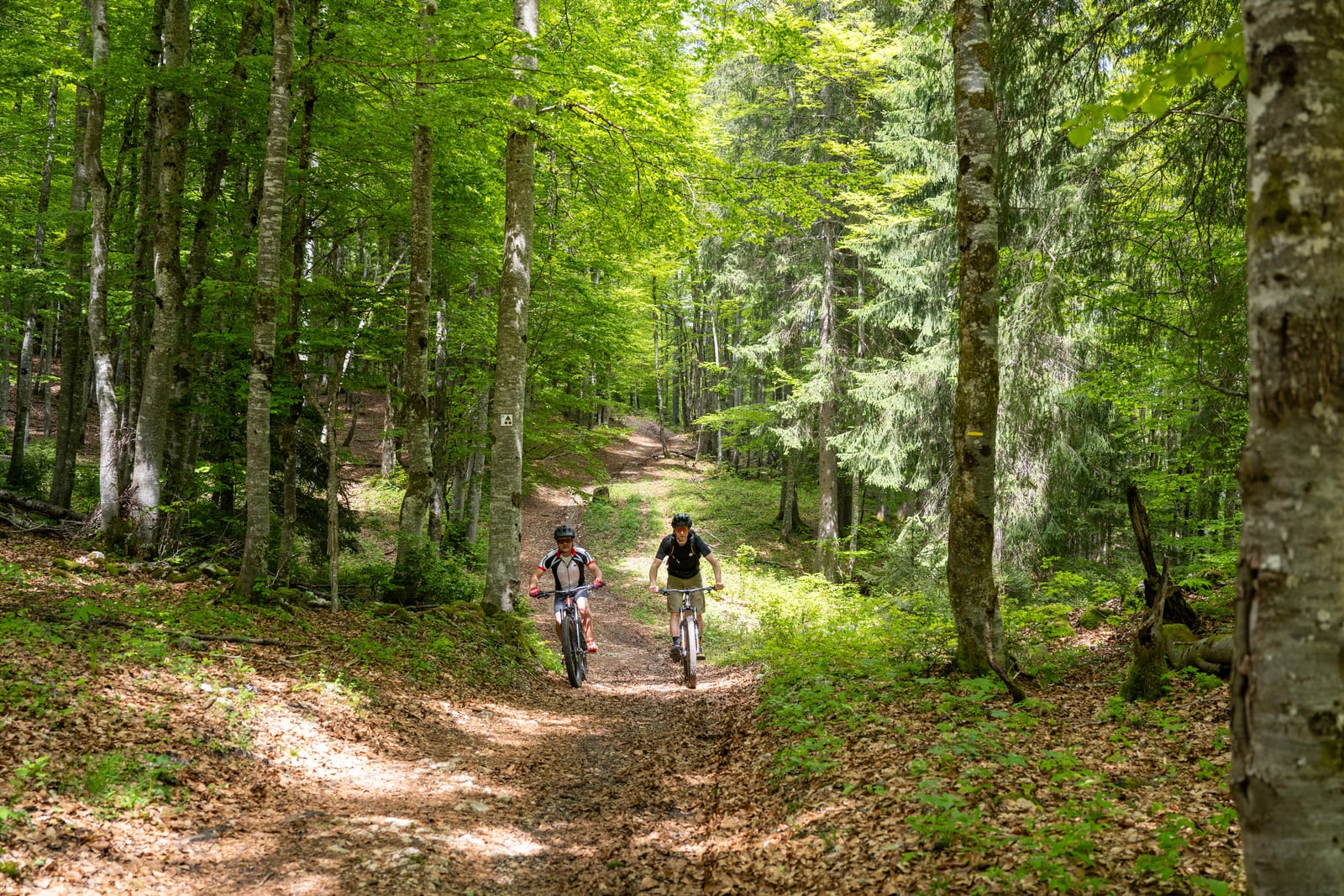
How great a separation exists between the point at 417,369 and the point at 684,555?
4.69 metres

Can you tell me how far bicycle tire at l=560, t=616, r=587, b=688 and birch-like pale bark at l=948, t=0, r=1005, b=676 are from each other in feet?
16.2

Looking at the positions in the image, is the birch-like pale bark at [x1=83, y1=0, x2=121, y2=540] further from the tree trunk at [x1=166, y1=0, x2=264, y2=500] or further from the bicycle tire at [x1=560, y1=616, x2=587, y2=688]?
the bicycle tire at [x1=560, y1=616, x2=587, y2=688]

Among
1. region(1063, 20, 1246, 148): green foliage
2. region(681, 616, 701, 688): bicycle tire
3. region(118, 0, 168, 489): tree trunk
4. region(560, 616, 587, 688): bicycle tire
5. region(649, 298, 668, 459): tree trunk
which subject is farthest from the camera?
region(649, 298, 668, 459): tree trunk

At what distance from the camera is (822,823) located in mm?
4379

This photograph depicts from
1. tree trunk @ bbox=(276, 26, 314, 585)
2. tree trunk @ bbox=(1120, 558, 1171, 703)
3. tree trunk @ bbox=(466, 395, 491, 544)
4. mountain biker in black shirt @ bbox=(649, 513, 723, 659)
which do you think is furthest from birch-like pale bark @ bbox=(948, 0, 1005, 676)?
tree trunk @ bbox=(466, 395, 491, 544)

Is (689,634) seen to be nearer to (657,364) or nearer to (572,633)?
(572,633)

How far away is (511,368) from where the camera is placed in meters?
10.5

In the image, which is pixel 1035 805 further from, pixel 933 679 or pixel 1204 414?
pixel 1204 414

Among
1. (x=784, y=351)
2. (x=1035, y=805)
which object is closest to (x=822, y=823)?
(x=1035, y=805)

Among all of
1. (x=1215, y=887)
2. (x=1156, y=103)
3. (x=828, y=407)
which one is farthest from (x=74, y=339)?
(x=1215, y=887)

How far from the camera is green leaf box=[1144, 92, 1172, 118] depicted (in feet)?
7.57

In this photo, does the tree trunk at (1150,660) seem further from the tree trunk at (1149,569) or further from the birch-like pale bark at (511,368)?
the birch-like pale bark at (511,368)

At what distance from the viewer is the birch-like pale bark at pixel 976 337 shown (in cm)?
619

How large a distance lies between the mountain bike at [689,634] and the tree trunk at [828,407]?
952 centimetres
